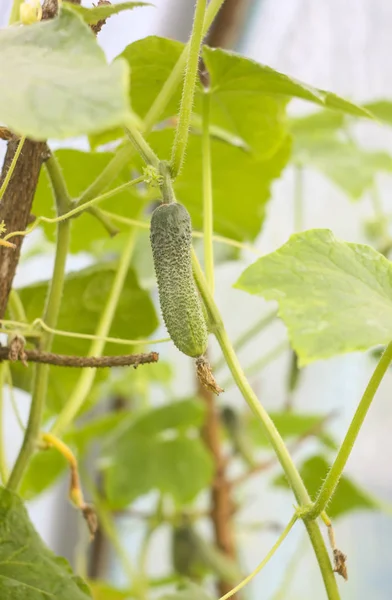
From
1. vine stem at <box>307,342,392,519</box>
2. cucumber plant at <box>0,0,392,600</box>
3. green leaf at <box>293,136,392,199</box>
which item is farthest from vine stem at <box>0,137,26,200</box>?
green leaf at <box>293,136,392,199</box>

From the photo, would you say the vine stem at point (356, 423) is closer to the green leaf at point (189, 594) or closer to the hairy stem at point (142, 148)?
the hairy stem at point (142, 148)

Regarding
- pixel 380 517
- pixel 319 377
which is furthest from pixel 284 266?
pixel 319 377

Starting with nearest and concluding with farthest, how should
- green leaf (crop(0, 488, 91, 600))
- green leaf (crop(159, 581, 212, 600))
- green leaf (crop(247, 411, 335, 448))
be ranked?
green leaf (crop(0, 488, 91, 600)) < green leaf (crop(159, 581, 212, 600)) < green leaf (crop(247, 411, 335, 448))

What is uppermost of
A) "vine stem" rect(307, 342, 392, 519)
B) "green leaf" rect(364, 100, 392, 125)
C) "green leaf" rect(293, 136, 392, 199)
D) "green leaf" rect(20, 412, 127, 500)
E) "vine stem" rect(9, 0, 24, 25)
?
"green leaf" rect(364, 100, 392, 125)

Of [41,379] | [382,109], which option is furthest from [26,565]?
[382,109]

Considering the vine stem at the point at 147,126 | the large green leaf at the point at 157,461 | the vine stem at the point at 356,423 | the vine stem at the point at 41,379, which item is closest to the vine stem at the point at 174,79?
the vine stem at the point at 147,126

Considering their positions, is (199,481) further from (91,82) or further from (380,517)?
(91,82)

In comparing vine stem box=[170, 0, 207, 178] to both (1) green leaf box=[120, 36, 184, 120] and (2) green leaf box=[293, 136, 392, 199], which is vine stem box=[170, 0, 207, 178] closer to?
(1) green leaf box=[120, 36, 184, 120]
